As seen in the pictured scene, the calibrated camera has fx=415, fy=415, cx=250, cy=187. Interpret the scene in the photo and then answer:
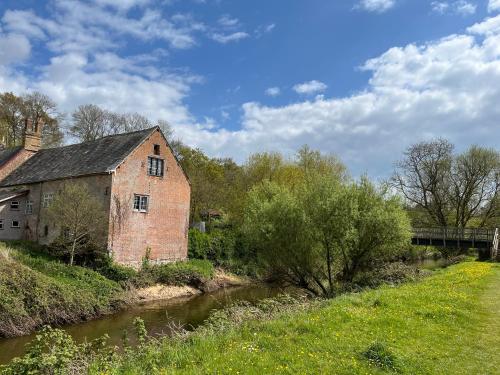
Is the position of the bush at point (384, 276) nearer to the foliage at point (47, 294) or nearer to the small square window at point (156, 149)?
the foliage at point (47, 294)

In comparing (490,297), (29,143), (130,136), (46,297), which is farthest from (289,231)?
(29,143)

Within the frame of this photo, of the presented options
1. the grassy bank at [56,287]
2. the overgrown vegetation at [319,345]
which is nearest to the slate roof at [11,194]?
the grassy bank at [56,287]

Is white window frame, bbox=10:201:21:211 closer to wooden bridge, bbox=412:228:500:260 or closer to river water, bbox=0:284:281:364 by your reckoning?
river water, bbox=0:284:281:364

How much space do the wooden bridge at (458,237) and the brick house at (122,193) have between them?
793 inches

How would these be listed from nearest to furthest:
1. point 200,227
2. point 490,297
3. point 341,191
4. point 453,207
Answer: point 490,297 → point 341,191 → point 200,227 → point 453,207

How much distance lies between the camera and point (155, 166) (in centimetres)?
2928

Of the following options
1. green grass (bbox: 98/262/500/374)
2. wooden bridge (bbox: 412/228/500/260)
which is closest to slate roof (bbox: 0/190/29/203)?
green grass (bbox: 98/262/500/374)

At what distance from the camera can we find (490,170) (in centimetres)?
4103

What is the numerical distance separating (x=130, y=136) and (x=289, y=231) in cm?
1487

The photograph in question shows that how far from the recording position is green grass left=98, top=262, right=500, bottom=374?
7504mm

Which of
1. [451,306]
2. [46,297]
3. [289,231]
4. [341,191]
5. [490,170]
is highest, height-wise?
[490,170]

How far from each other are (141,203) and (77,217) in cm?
517

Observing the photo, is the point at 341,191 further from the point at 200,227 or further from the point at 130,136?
the point at 200,227

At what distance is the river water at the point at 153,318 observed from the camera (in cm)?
1578
